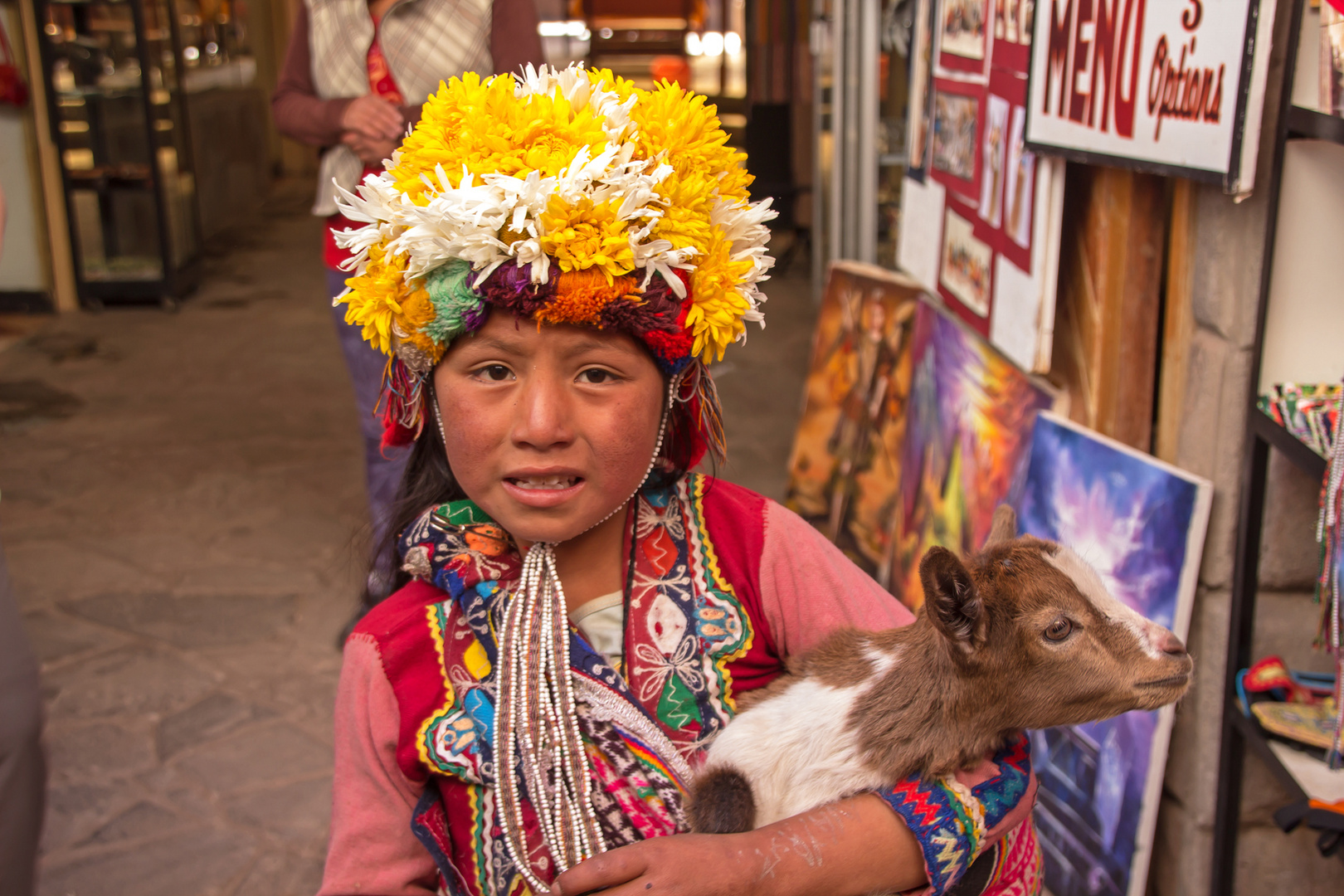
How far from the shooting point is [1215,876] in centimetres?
237

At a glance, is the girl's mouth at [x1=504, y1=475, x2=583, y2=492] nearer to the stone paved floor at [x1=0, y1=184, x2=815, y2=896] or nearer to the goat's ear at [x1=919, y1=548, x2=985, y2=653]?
the goat's ear at [x1=919, y1=548, x2=985, y2=653]

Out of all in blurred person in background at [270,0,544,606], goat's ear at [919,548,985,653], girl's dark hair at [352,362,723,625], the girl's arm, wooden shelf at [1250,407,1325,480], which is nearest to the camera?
goat's ear at [919,548,985,653]

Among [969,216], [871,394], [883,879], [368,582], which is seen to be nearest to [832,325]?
[871,394]

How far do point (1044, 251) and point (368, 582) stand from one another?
5.74ft

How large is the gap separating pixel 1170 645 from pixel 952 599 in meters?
0.26

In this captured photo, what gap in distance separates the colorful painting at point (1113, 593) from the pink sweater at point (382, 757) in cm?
98

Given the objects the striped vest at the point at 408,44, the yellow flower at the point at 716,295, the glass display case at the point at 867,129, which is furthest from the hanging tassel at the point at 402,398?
the glass display case at the point at 867,129

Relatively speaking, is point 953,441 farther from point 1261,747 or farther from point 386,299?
point 386,299

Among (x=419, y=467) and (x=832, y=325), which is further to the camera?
(x=832, y=325)

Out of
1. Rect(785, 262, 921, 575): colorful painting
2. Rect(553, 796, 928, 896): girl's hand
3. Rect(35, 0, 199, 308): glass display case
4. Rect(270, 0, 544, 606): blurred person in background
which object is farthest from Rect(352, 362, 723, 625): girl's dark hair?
Rect(35, 0, 199, 308): glass display case

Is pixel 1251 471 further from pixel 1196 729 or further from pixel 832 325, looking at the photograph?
pixel 832 325

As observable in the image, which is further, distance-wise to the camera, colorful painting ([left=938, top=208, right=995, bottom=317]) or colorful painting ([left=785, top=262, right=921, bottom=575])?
colorful painting ([left=785, top=262, right=921, bottom=575])

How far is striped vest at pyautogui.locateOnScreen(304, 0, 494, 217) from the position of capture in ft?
10.1

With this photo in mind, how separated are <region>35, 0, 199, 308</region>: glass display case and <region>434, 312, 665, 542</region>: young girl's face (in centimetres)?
816
